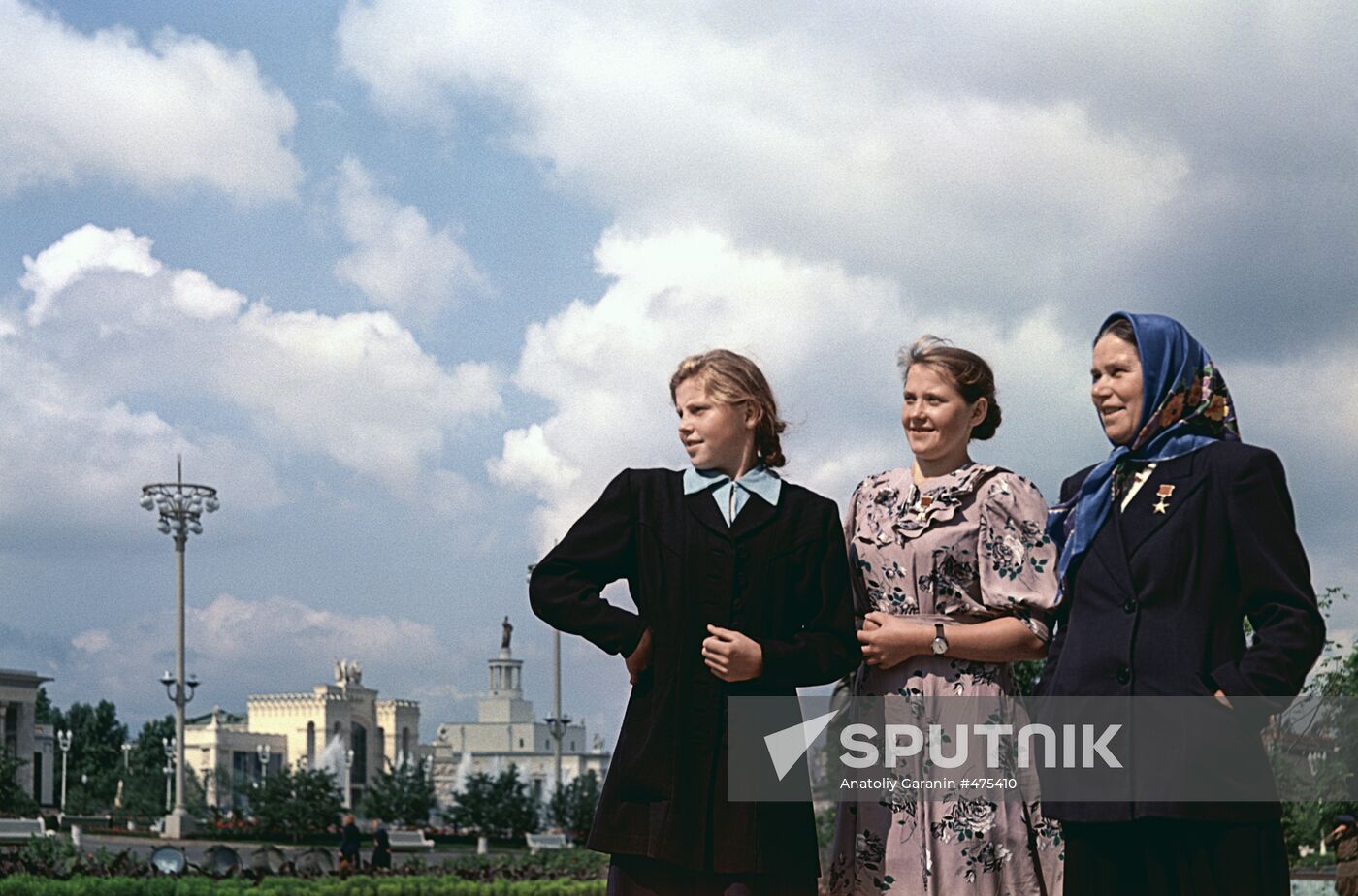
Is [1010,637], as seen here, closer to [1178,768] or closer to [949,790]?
[949,790]

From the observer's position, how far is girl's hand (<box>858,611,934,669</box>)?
3.68 m

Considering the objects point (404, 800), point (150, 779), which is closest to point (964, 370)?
point (404, 800)

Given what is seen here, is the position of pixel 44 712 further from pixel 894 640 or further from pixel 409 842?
pixel 894 640

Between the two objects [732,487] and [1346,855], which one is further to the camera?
[1346,855]

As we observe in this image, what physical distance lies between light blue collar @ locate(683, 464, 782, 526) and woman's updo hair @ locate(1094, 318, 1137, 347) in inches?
32.5

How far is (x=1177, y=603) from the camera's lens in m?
3.16

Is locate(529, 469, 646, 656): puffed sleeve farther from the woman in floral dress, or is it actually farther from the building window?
the building window

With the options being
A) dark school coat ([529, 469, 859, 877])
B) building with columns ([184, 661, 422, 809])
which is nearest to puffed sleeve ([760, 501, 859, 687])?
dark school coat ([529, 469, 859, 877])

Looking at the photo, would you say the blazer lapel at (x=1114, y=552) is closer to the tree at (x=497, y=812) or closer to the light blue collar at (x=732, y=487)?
the light blue collar at (x=732, y=487)

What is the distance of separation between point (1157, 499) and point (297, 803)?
149ft

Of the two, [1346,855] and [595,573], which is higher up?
[595,573]

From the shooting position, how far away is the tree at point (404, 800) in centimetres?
4966

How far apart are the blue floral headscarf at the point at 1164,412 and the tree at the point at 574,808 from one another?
114ft

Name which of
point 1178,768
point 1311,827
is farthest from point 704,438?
point 1311,827
